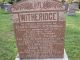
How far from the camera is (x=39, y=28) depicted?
17.9 feet

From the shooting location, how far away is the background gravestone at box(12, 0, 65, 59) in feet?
17.6

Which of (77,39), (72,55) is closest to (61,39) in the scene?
(72,55)

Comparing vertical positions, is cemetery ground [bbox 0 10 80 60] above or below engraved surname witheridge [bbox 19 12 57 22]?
below

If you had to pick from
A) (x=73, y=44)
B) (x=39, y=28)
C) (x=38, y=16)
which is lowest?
(x=73, y=44)

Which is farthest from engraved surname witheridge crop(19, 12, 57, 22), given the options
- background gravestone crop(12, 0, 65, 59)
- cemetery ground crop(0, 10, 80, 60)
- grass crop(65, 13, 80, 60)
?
grass crop(65, 13, 80, 60)

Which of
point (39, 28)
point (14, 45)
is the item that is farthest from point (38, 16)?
point (14, 45)

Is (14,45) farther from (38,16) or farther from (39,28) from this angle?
(38,16)

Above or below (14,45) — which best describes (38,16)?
above

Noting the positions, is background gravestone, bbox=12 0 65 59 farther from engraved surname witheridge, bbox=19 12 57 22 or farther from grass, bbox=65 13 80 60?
grass, bbox=65 13 80 60

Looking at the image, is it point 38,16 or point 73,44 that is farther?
point 73,44

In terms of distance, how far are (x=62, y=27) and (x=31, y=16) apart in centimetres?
70

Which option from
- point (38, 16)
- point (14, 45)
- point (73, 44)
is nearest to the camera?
point (38, 16)

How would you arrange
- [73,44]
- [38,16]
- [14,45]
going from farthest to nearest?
[73,44] → [14,45] → [38,16]

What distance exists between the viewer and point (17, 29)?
18.1 feet
